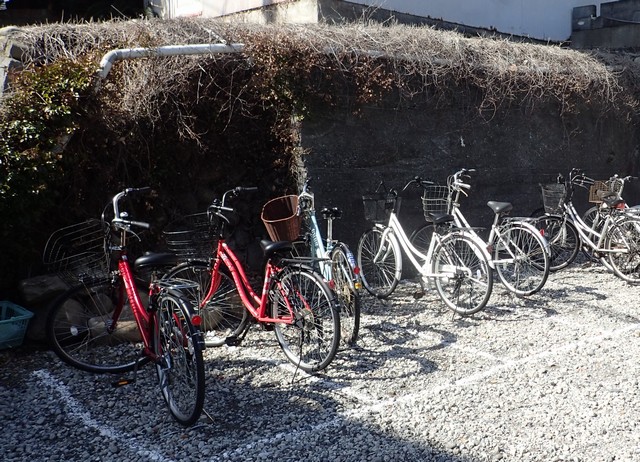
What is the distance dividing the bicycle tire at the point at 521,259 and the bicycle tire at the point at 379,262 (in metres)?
1.04

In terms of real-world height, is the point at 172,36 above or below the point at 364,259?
above

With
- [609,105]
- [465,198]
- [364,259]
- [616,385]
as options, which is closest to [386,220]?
[364,259]

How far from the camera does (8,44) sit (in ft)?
19.9

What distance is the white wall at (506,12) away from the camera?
10.3 meters

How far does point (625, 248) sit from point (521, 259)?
64.1 inches

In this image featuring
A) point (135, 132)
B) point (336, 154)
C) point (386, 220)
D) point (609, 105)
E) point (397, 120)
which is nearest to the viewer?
point (135, 132)

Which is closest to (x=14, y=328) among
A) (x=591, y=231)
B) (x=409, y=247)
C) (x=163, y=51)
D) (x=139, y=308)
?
(x=139, y=308)

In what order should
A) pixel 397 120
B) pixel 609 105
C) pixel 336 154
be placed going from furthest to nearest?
pixel 609 105, pixel 397 120, pixel 336 154

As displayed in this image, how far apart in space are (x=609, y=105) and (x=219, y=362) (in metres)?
7.46

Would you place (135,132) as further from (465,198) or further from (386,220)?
(465,198)

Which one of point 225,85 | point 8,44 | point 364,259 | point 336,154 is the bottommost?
point 364,259

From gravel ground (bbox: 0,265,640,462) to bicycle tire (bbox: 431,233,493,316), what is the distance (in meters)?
0.28

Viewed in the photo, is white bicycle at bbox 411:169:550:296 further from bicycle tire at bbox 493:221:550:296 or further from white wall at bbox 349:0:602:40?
white wall at bbox 349:0:602:40

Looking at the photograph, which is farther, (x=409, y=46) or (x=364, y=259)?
(x=409, y=46)
